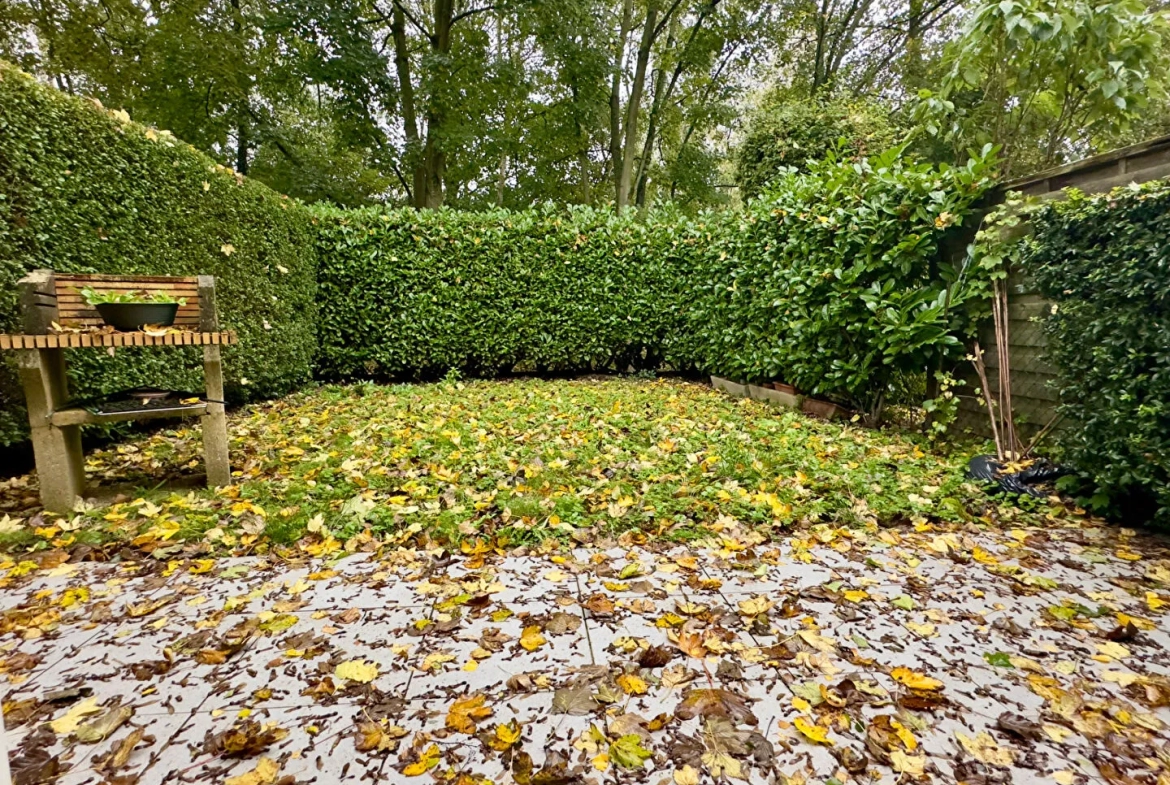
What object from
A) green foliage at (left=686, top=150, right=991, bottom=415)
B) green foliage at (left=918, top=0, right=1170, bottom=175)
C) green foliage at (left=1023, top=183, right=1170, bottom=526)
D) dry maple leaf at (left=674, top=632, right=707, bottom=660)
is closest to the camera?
dry maple leaf at (left=674, top=632, right=707, bottom=660)

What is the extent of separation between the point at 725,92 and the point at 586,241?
31.1 ft

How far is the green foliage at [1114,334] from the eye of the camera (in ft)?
7.54

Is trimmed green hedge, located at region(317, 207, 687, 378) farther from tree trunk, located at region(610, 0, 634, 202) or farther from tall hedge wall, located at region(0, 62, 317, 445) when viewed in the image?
tree trunk, located at region(610, 0, 634, 202)

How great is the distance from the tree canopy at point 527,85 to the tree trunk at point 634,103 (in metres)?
0.06

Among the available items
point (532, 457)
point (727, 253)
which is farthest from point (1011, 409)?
point (727, 253)

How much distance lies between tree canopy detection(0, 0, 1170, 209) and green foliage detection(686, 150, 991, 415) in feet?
2.85

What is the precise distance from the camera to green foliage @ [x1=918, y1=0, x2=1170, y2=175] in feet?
11.2

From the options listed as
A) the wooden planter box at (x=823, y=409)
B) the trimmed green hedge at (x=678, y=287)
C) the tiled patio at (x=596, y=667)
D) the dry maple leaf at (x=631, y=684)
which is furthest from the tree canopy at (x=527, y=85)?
the dry maple leaf at (x=631, y=684)

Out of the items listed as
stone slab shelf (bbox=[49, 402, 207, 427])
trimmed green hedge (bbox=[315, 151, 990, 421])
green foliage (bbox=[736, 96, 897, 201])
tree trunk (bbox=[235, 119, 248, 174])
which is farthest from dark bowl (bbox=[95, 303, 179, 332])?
tree trunk (bbox=[235, 119, 248, 174])

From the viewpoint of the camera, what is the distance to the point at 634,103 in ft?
40.1

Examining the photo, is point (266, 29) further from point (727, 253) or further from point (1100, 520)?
point (1100, 520)

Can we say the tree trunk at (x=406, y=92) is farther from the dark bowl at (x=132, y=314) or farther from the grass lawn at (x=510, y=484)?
the dark bowl at (x=132, y=314)

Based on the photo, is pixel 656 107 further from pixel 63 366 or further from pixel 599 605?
pixel 599 605

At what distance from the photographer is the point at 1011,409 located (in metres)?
3.31
